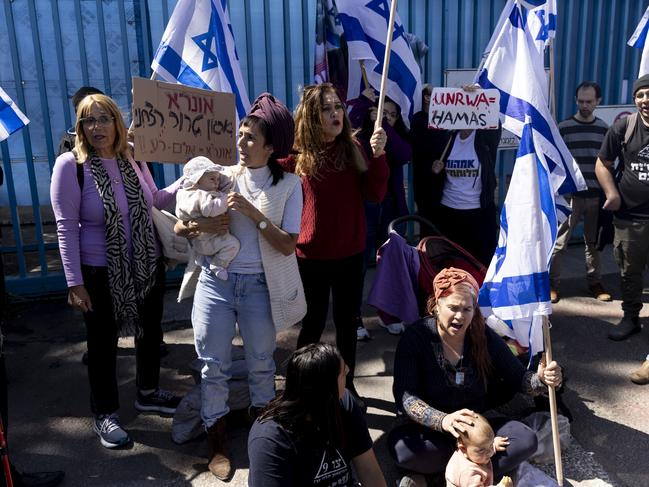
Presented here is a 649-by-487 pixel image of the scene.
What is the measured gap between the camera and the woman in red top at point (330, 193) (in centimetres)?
335

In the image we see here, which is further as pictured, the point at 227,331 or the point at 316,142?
the point at 316,142

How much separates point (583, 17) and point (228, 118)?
518 centimetres

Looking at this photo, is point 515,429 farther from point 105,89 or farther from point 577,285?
point 105,89

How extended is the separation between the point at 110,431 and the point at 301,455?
161 cm

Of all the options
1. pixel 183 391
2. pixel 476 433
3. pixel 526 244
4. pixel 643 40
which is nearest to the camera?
pixel 476 433

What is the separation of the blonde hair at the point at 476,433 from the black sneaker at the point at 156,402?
1866 mm

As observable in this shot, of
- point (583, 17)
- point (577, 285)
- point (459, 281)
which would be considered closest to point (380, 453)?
point (459, 281)

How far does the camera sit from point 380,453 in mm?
3332

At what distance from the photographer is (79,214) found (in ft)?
10.4

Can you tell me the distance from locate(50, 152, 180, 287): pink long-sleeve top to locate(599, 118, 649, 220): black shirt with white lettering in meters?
3.51

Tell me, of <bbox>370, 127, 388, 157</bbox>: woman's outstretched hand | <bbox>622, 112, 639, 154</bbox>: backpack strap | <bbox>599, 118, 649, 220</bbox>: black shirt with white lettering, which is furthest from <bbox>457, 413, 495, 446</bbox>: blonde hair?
<bbox>622, 112, 639, 154</bbox>: backpack strap

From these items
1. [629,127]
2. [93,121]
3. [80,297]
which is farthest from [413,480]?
[629,127]

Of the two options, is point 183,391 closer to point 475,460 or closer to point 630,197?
point 475,460

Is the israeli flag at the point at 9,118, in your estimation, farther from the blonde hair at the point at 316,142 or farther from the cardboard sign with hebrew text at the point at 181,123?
the blonde hair at the point at 316,142
